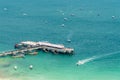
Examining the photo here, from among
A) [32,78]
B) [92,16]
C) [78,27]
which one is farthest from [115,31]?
[32,78]

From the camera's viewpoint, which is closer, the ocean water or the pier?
the ocean water

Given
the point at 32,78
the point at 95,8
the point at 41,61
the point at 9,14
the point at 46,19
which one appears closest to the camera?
the point at 32,78

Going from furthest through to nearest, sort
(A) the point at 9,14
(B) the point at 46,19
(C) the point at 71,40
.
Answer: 1. (A) the point at 9,14
2. (B) the point at 46,19
3. (C) the point at 71,40

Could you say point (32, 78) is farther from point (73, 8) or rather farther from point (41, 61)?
point (73, 8)

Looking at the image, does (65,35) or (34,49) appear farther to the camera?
(65,35)

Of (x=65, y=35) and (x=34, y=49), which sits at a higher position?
(x=34, y=49)
